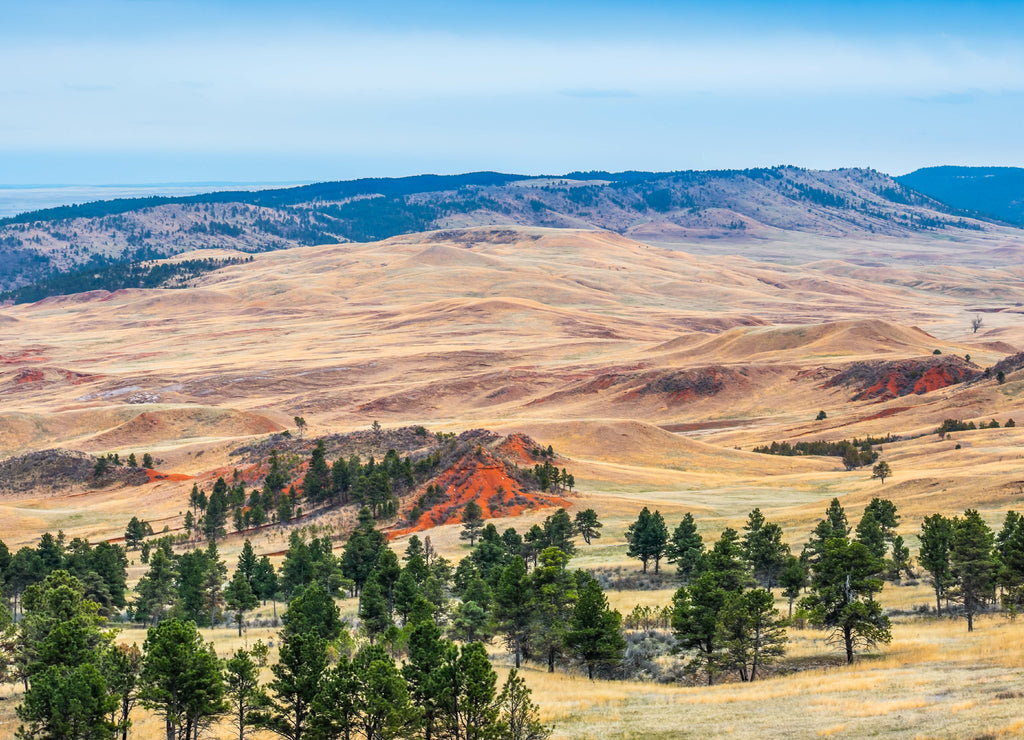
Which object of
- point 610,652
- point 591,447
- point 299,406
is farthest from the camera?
point 299,406

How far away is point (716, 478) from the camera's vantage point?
335 ft

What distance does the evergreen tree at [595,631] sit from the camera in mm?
38562

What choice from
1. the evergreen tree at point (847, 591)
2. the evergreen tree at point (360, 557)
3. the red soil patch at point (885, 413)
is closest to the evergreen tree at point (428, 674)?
the evergreen tree at point (847, 591)

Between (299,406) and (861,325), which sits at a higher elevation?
(861,325)

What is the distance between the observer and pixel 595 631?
3844cm

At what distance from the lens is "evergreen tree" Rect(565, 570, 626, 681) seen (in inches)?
1518

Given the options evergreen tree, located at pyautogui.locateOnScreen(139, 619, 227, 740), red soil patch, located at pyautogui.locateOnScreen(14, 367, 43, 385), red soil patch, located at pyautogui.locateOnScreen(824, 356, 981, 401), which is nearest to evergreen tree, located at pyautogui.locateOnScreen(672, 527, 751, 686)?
evergreen tree, located at pyautogui.locateOnScreen(139, 619, 227, 740)

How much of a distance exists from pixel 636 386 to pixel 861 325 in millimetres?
50257

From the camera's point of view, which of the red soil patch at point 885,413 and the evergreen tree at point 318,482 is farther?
the red soil patch at point 885,413

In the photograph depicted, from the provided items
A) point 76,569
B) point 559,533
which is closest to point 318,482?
point 559,533

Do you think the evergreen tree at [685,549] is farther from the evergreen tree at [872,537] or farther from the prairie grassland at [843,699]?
the prairie grassland at [843,699]

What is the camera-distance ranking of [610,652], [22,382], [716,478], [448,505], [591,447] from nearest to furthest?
1. [610,652]
2. [448,505]
3. [716,478]
4. [591,447]
5. [22,382]

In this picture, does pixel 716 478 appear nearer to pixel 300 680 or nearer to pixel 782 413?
pixel 782 413

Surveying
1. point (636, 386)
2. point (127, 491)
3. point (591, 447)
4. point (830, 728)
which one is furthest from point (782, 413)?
point (830, 728)
